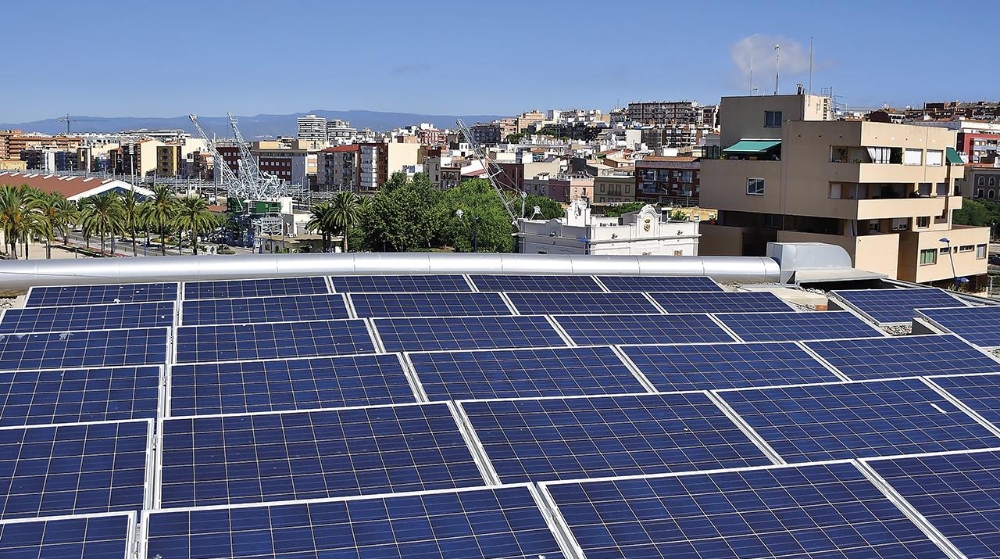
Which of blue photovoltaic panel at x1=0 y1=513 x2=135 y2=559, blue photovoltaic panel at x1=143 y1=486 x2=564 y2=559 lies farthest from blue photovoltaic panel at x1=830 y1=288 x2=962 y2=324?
blue photovoltaic panel at x1=0 y1=513 x2=135 y2=559

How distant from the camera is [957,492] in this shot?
1753 cm

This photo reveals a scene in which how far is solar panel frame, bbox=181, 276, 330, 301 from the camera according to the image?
89.8 feet

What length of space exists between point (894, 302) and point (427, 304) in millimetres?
14567

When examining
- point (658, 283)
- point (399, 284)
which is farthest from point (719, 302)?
point (399, 284)

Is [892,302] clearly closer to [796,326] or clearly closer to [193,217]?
[796,326]

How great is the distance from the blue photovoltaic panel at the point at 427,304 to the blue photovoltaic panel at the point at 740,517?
35.1 feet

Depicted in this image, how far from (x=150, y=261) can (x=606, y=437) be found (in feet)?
53.9

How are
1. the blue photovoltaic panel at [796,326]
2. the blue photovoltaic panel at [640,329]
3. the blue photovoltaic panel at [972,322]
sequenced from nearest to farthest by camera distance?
the blue photovoltaic panel at [640,329] → the blue photovoltaic panel at [796,326] → the blue photovoltaic panel at [972,322]

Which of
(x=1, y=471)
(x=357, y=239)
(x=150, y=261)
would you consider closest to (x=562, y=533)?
(x=1, y=471)

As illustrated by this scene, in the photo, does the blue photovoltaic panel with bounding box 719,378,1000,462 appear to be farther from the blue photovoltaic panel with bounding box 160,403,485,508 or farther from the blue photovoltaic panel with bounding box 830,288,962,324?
the blue photovoltaic panel with bounding box 830,288,962,324

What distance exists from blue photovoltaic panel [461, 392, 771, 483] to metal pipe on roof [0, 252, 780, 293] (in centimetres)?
1183

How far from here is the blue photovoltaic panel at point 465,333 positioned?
2408cm

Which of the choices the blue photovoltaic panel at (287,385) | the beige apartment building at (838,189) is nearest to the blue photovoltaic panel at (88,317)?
the blue photovoltaic panel at (287,385)

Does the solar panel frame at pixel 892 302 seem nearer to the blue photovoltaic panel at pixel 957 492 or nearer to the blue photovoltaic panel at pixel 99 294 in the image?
the blue photovoltaic panel at pixel 957 492
